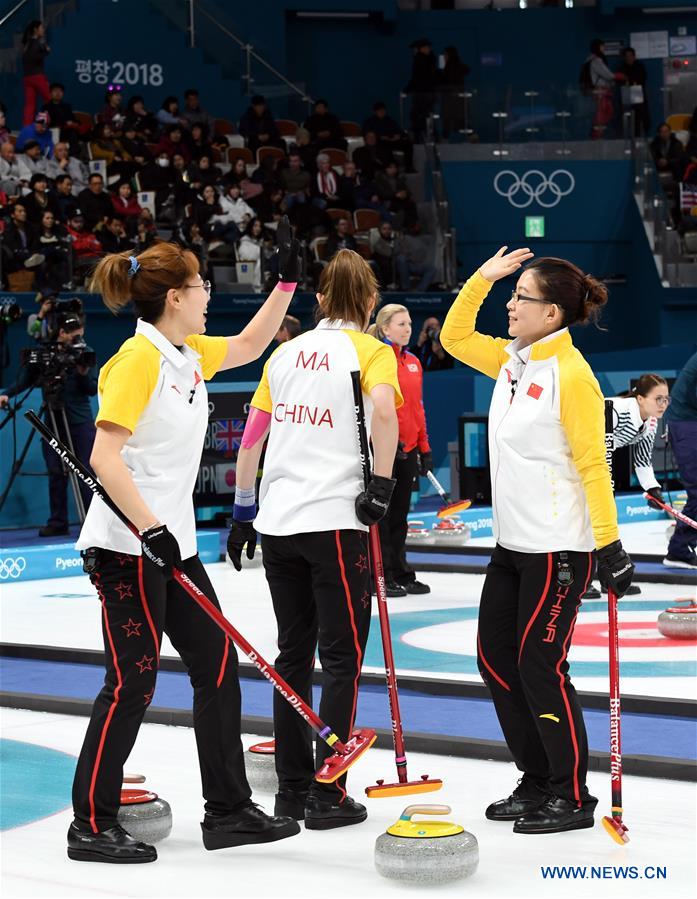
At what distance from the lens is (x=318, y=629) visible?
15.9ft

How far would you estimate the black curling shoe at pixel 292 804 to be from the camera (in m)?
4.76

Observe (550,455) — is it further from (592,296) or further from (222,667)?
(222,667)

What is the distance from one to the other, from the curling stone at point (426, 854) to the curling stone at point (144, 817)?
2.47 feet

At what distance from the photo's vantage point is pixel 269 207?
67.2 feet

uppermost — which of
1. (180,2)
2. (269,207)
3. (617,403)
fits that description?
(180,2)

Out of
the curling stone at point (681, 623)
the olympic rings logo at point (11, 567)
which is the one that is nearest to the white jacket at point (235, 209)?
the olympic rings logo at point (11, 567)

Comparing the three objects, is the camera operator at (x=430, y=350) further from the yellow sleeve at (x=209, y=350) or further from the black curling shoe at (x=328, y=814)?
the black curling shoe at (x=328, y=814)

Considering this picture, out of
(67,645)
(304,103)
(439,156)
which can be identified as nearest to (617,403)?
(67,645)

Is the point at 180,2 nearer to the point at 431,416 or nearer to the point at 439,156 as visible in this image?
the point at 439,156

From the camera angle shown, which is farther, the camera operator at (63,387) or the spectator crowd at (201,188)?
the spectator crowd at (201,188)

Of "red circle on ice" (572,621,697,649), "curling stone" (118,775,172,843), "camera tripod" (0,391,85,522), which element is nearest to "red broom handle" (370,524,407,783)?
"curling stone" (118,775,172,843)

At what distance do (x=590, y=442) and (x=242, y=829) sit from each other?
158cm

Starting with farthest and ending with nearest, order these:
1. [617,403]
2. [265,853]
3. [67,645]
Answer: [617,403], [67,645], [265,853]

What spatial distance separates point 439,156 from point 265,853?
1907 cm
